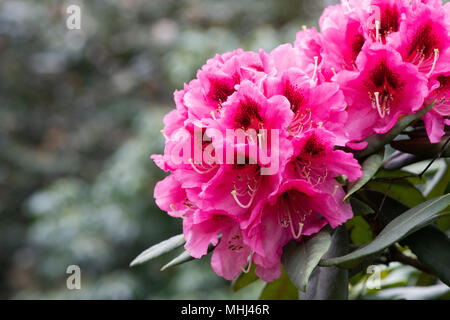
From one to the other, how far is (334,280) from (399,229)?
0.16 metres

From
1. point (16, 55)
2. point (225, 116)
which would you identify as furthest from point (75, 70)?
point (225, 116)

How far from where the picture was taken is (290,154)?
50 cm

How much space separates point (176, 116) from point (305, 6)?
351cm

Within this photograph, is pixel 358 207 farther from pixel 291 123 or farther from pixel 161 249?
pixel 161 249

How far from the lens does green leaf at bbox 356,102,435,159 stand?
522 millimetres

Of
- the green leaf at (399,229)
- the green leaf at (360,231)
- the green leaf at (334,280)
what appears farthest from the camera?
the green leaf at (360,231)

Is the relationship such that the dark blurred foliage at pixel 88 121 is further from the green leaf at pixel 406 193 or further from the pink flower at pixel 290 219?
the pink flower at pixel 290 219

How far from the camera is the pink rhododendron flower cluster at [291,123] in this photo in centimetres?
53

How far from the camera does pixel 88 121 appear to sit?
412cm

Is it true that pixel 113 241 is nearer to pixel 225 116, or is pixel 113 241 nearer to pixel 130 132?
pixel 130 132

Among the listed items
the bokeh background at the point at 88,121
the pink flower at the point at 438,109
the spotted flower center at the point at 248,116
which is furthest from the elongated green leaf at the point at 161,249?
the bokeh background at the point at 88,121

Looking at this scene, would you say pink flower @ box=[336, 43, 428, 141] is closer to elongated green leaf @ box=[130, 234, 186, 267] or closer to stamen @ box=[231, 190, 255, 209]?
stamen @ box=[231, 190, 255, 209]

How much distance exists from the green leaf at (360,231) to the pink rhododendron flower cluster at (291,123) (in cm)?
19

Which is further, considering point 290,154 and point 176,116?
point 176,116
